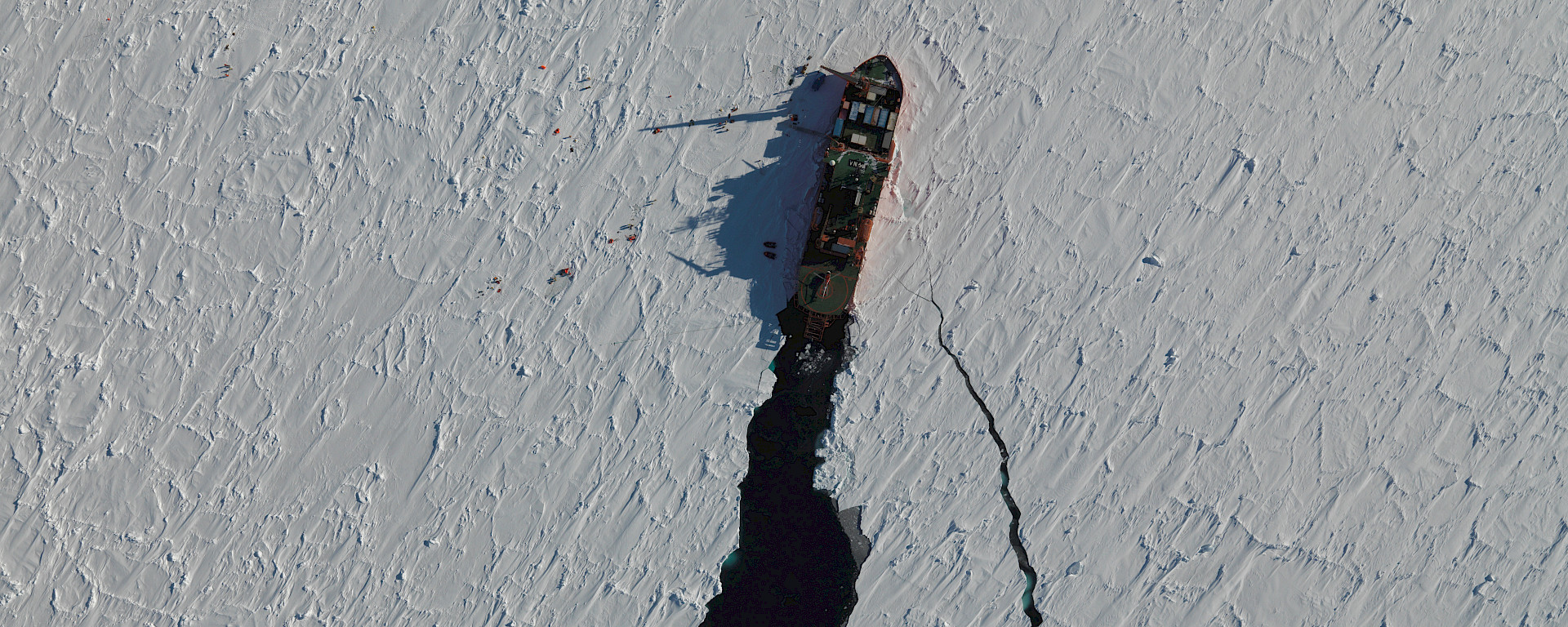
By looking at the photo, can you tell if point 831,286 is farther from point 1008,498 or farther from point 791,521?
point 1008,498

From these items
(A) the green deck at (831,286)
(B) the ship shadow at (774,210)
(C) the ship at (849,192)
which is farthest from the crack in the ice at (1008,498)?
(B) the ship shadow at (774,210)

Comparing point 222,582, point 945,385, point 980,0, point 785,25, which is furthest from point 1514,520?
point 222,582

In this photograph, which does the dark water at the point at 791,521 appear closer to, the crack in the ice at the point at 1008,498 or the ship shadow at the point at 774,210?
the ship shadow at the point at 774,210

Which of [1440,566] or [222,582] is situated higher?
[1440,566]

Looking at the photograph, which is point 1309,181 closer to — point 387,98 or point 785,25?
point 785,25

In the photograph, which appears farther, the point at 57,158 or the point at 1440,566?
the point at 57,158

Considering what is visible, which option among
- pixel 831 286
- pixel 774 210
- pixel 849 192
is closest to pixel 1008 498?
pixel 831 286
